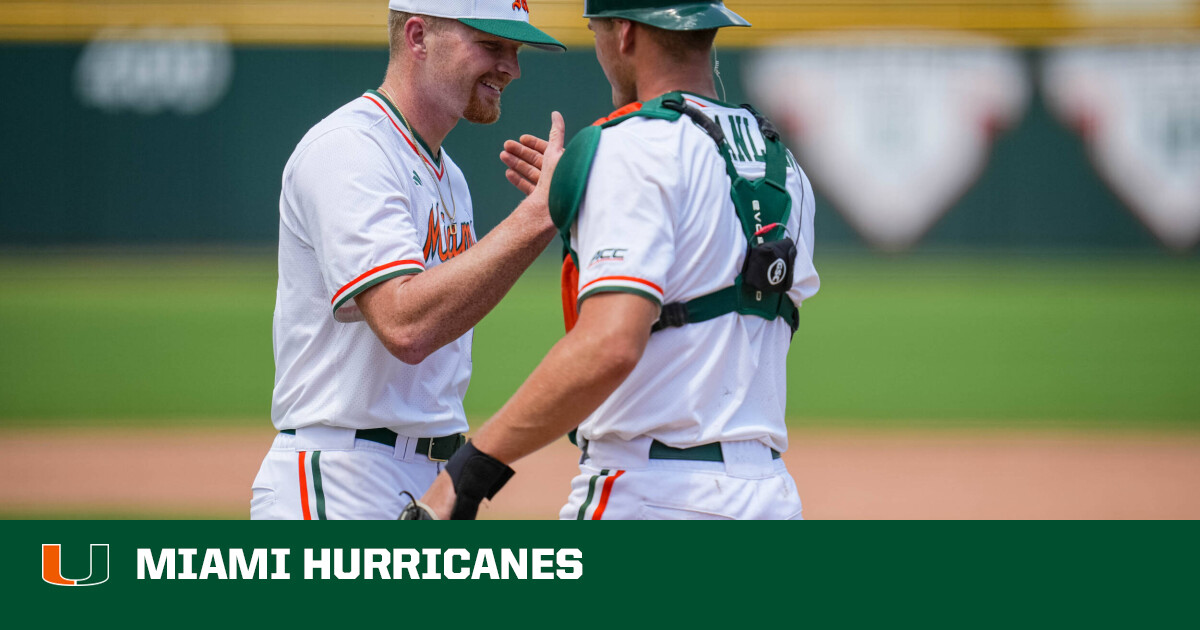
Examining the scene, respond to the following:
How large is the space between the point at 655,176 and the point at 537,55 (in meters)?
11.6

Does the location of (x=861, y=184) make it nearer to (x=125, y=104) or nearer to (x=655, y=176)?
(x=125, y=104)

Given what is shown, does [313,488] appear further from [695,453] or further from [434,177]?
[695,453]

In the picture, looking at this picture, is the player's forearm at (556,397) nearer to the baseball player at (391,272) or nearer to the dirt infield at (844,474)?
the baseball player at (391,272)

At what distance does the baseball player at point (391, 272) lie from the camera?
2072 millimetres

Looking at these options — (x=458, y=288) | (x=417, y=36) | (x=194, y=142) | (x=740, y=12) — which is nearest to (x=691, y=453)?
(x=458, y=288)

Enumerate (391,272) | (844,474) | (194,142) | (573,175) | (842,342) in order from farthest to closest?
(194,142) < (842,342) < (844,474) < (391,272) < (573,175)

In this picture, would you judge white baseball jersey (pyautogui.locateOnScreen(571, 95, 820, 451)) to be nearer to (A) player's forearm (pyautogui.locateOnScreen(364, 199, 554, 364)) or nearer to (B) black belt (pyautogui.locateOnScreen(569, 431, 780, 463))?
(B) black belt (pyautogui.locateOnScreen(569, 431, 780, 463))

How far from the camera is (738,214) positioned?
1.80 m

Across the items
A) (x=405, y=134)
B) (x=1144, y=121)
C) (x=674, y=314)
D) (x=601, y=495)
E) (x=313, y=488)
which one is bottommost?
(x=313, y=488)

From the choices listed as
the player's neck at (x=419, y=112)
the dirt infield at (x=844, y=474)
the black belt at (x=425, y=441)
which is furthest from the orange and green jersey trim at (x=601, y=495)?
the dirt infield at (x=844, y=474)

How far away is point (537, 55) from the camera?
13.0 metres

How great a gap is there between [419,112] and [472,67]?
6.1 inches

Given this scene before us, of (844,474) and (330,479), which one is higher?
(330,479)

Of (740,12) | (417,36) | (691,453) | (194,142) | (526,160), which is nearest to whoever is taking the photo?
(691,453)
